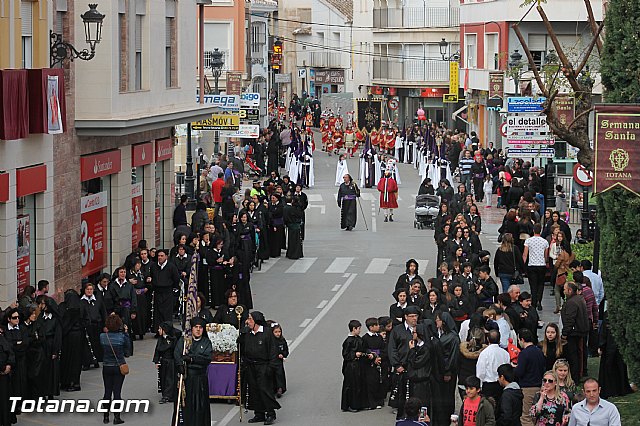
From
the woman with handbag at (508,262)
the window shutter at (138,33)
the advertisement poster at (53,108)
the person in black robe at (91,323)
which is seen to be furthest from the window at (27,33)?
the woman with handbag at (508,262)

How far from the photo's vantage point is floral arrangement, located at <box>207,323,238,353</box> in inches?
774

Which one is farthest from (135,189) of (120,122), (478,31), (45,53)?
(478,31)

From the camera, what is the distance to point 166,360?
20000 mm

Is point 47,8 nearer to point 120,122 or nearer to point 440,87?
point 120,122

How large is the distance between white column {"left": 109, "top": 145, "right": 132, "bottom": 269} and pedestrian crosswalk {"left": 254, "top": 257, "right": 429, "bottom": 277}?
4640 millimetres

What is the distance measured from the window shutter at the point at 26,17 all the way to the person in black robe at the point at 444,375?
31.8 ft

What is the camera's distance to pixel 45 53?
2470 cm

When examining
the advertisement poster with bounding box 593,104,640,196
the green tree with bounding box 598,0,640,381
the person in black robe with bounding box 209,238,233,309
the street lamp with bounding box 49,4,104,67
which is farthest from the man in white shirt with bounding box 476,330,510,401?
the person in black robe with bounding box 209,238,233,309

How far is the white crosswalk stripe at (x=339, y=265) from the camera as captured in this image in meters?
33.5

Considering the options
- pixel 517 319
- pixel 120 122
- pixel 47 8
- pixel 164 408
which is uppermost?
pixel 47 8

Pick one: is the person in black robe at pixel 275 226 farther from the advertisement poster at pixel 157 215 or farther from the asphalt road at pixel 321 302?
the advertisement poster at pixel 157 215

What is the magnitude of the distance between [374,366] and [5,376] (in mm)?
5224

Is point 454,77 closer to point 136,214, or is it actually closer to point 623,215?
point 136,214

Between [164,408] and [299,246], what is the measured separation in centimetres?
1582
